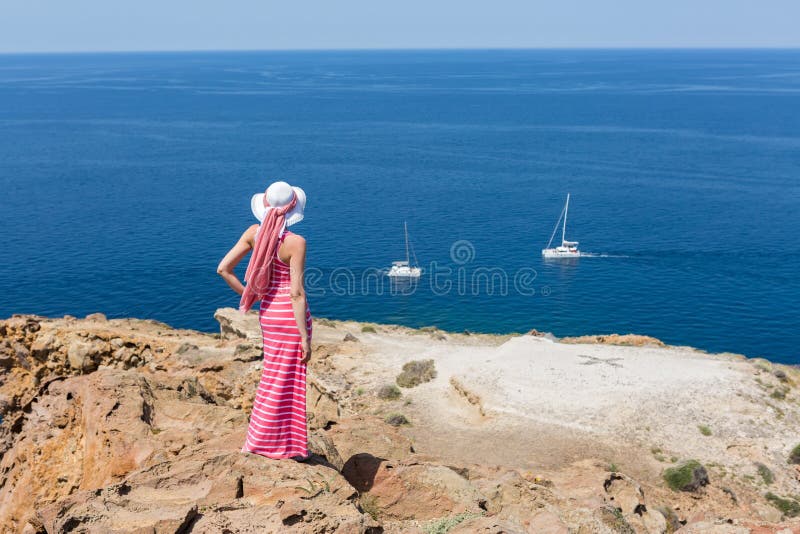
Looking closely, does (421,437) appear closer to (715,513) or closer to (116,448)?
(715,513)

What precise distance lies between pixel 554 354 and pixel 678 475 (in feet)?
35.0

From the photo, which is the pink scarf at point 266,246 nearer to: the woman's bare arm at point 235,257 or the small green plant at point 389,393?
the woman's bare arm at point 235,257

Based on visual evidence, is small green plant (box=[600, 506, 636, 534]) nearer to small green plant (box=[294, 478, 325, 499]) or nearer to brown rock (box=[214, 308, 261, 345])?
small green plant (box=[294, 478, 325, 499])

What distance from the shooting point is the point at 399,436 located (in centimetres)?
1527

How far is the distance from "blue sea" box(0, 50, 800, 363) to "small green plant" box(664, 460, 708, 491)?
33.4m

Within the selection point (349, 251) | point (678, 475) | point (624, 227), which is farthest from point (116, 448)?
point (624, 227)

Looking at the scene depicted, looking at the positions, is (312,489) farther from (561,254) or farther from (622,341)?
(561,254)

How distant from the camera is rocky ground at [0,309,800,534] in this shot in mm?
8539

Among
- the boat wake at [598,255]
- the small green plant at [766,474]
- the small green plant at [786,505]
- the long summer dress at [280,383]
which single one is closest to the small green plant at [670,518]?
the small green plant at [786,505]

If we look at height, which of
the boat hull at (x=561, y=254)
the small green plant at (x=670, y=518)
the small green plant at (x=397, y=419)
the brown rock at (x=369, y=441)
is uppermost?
the brown rock at (x=369, y=441)

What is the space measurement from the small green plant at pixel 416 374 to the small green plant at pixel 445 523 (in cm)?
1898

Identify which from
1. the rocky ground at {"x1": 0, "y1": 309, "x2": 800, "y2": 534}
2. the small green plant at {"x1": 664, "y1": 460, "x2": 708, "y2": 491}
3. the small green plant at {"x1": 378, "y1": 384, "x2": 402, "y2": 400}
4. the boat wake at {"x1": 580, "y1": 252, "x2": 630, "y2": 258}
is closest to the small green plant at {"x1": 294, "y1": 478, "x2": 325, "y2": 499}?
the rocky ground at {"x1": 0, "y1": 309, "x2": 800, "y2": 534}

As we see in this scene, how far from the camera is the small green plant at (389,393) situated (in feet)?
88.2

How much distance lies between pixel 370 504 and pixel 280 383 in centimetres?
214
